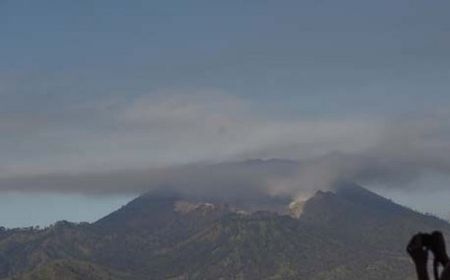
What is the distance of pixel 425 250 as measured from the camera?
42.5 feet

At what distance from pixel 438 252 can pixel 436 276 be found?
449 mm

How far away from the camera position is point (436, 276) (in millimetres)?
12547

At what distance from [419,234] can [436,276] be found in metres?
0.72

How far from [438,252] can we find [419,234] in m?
0.41

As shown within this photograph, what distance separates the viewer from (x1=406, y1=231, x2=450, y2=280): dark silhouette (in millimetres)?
12695

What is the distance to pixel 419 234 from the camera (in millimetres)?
12875

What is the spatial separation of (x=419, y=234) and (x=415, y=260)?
43 centimetres

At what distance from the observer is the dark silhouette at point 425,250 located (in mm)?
12695

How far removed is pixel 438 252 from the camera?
12.8m
